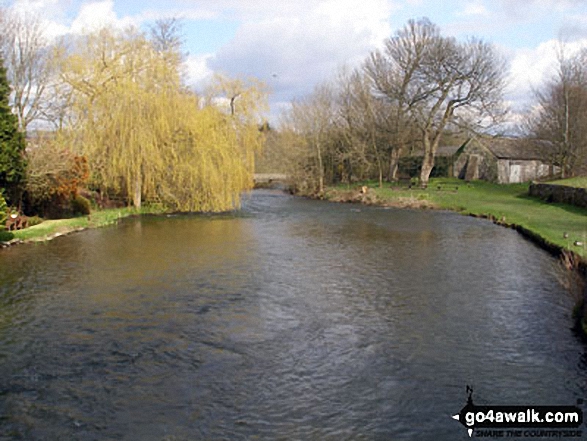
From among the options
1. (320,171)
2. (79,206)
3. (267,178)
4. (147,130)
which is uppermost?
(147,130)

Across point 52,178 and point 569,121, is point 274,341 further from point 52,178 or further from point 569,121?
point 569,121

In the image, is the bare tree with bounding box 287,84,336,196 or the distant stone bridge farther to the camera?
the distant stone bridge

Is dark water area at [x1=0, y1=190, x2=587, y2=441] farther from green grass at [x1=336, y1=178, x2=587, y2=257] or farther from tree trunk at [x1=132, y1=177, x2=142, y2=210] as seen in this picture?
tree trunk at [x1=132, y1=177, x2=142, y2=210]

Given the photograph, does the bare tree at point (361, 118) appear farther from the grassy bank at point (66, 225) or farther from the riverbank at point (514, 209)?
the grassy bank at point (66, 225)

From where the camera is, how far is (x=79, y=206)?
2780cm

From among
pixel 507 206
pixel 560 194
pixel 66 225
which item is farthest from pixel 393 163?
pixel 66 225

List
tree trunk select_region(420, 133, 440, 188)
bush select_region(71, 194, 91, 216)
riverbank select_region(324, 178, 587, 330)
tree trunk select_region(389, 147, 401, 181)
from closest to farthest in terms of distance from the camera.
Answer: riverbank select_region(324, 178, 587, 330) → bush select_region(71, 194, 91, 216) → tree trunk select_region(420, 133, 440, 188) → tree trunk select_region(389, 147, 401, 181)

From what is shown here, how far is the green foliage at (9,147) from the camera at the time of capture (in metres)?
20.8

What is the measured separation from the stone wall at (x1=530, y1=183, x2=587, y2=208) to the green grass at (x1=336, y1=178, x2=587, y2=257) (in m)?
0.39

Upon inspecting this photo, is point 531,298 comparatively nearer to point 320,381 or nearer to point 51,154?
point 320,381

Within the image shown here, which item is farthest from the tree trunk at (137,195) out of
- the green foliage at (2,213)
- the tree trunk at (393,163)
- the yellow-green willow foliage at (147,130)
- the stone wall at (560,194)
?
the tree trunk at (393,163)

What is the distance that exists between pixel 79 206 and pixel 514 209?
73.6ft

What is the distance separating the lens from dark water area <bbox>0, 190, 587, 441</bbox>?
7711 mm

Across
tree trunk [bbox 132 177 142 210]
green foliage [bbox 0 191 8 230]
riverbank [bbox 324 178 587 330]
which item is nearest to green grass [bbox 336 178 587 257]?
riverbank [bbox 324 178 587 330]
